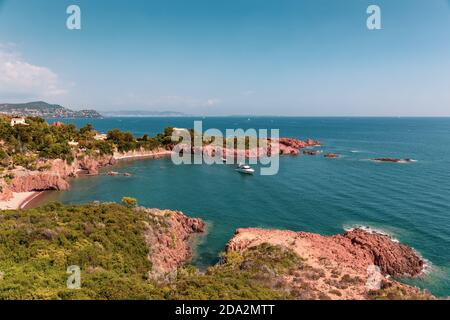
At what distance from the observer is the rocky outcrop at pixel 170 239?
25609mm

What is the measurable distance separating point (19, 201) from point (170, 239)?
25.9 meters

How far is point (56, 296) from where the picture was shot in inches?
541

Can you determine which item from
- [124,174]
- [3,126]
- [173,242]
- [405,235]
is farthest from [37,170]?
[405,235]

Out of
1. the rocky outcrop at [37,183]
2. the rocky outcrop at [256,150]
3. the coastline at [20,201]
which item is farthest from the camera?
the rocky outcrop at [256,150]

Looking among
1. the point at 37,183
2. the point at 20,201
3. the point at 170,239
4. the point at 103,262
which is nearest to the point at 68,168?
the point at 37,183

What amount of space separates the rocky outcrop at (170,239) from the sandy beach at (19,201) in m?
19.7

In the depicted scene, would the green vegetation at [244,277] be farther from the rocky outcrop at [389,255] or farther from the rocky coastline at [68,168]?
the rocky coastline at [68,168]

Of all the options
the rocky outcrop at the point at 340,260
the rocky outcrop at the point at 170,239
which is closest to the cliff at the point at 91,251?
the rocky outcrop at the point at 170,239

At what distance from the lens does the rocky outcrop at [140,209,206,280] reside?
25.6 meters

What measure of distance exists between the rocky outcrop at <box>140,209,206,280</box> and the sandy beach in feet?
64.8

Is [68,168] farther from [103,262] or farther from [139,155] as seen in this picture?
[103,262]

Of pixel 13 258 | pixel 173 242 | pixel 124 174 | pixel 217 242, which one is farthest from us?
pixel 124 174

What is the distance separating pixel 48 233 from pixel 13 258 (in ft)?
9.40
